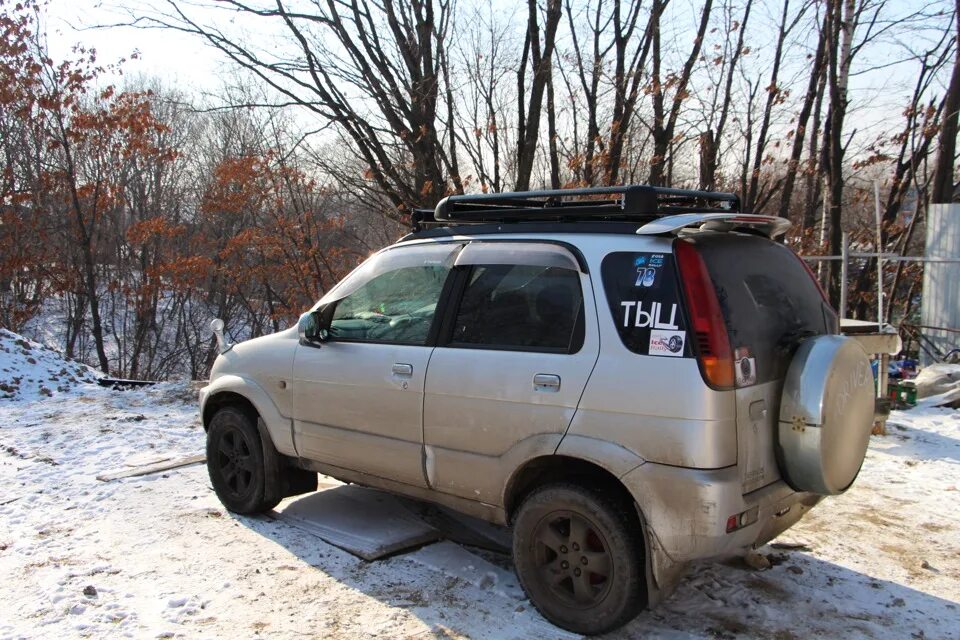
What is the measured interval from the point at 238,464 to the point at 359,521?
3.08 ft

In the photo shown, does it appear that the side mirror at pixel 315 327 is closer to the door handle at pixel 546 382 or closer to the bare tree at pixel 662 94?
the door handle at pixel 546 382

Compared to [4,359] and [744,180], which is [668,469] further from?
[744,180]

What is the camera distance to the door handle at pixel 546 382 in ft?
10.7

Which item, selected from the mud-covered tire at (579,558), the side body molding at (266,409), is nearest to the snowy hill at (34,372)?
the side body molding at (266,409)

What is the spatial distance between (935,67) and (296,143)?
51.3 feet

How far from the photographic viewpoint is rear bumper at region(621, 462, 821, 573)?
2850 mm

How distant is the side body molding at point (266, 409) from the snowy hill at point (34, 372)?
6131mm

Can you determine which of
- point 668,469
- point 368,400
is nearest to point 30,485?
point 368,400

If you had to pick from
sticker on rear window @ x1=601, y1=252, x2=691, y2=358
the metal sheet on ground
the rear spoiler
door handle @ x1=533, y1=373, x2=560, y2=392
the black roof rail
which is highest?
the black roof rail

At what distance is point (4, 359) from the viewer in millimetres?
10250

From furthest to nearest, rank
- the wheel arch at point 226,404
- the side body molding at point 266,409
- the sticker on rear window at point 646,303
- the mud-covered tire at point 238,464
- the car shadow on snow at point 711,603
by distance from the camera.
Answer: the wheel arch at point 226,404 < the mud-covered tire at point 238,464 < the side body molding at point 266,409 < the car shadow on snow at point 711,603 < the sticker on rear window at point 646,303

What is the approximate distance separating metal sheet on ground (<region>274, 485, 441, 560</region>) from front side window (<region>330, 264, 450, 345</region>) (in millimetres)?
1265

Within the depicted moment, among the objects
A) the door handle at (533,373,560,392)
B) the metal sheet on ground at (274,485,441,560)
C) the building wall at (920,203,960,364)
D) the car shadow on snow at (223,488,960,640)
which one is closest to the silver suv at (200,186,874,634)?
the door handle at (533,373,560,392)

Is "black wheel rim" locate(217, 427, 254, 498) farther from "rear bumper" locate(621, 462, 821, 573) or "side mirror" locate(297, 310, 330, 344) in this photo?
"rear bumper" locate(621, 462, 821, 573)
